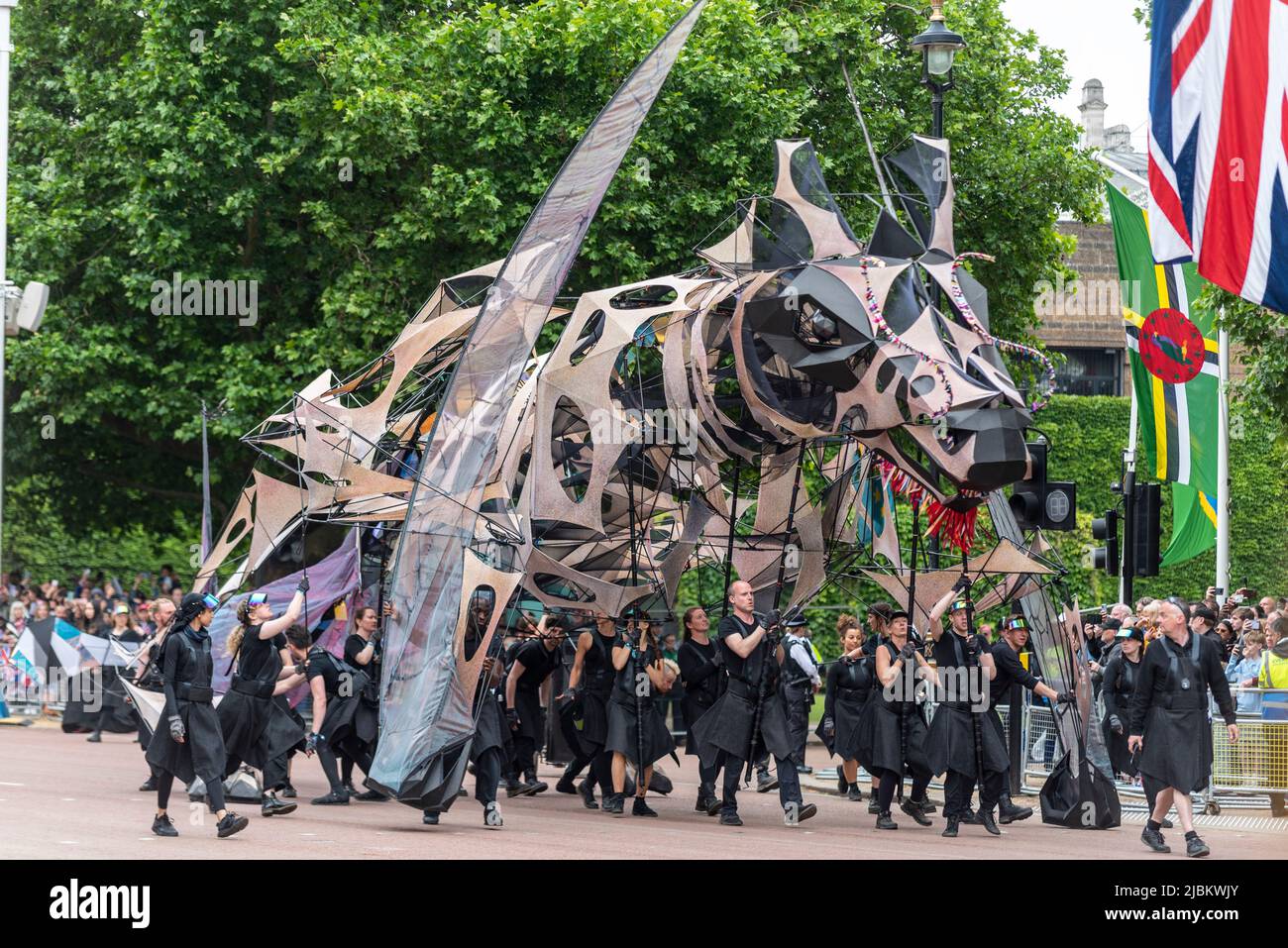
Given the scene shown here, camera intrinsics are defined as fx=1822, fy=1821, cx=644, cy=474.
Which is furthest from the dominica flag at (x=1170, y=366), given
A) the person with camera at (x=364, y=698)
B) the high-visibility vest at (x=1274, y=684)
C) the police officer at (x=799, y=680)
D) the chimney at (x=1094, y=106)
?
the chimney at (x=1094, y=106)

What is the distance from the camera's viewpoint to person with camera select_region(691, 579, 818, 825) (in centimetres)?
1440

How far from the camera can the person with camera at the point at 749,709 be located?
1440 centimetres

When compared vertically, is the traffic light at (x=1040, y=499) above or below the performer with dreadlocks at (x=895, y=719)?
above

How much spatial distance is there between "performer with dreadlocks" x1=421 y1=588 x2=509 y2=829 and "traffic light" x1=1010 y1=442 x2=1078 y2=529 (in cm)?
434

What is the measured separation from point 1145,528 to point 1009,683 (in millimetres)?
4233

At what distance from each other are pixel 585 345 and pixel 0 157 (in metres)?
8.55

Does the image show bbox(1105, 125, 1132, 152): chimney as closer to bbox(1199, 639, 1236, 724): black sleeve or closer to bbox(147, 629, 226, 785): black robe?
bbox(1199, 639, 1236, 724): black sleeve

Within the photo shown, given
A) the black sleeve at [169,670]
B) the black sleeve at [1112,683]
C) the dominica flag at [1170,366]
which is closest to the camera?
the black sleeve at [169,670]

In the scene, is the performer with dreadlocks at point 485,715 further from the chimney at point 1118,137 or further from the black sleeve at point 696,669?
the chimney at point 1118,137

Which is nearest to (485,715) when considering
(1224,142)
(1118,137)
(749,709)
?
(749,709)

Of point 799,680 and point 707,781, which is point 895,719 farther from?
point 799,680

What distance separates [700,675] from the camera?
15.6 metres

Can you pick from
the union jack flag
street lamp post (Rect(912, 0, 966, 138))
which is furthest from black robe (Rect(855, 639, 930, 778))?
street lamp post (Rect(912, 0, 966, 138))

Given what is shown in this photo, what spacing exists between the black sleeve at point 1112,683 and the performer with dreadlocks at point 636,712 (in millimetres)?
4102
